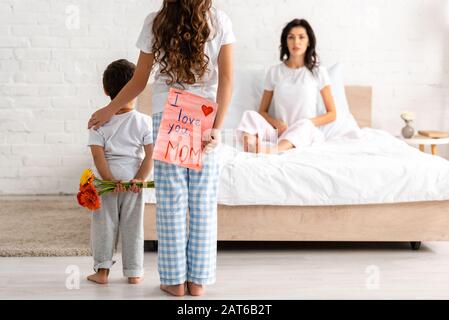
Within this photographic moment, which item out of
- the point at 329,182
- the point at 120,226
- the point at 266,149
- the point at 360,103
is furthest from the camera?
the point at 360,103

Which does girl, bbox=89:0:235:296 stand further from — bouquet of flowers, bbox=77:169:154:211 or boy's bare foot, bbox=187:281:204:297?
bouquet of flowers, bbox=77:169:154:211

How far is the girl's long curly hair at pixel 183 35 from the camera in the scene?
2.39 meters

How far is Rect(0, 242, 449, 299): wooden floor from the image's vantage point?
2.71 meters

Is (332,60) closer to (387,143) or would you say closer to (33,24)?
(387,143)

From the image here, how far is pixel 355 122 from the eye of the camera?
4281mm

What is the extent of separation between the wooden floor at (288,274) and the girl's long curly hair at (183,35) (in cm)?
84

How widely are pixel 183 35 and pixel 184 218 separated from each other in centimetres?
64

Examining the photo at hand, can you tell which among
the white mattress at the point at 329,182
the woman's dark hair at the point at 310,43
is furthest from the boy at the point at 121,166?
the woman's dark hair at the point at 310,43

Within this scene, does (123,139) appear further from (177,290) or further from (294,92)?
(294,92)

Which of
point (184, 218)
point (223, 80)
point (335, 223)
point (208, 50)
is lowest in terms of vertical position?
point (335, 223)

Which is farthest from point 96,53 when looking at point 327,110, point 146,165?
point 146,165

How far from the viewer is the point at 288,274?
9.80 feet

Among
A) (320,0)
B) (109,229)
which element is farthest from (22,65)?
(109,229)

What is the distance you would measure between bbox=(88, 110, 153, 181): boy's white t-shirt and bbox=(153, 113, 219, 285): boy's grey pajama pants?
193 millimetres
